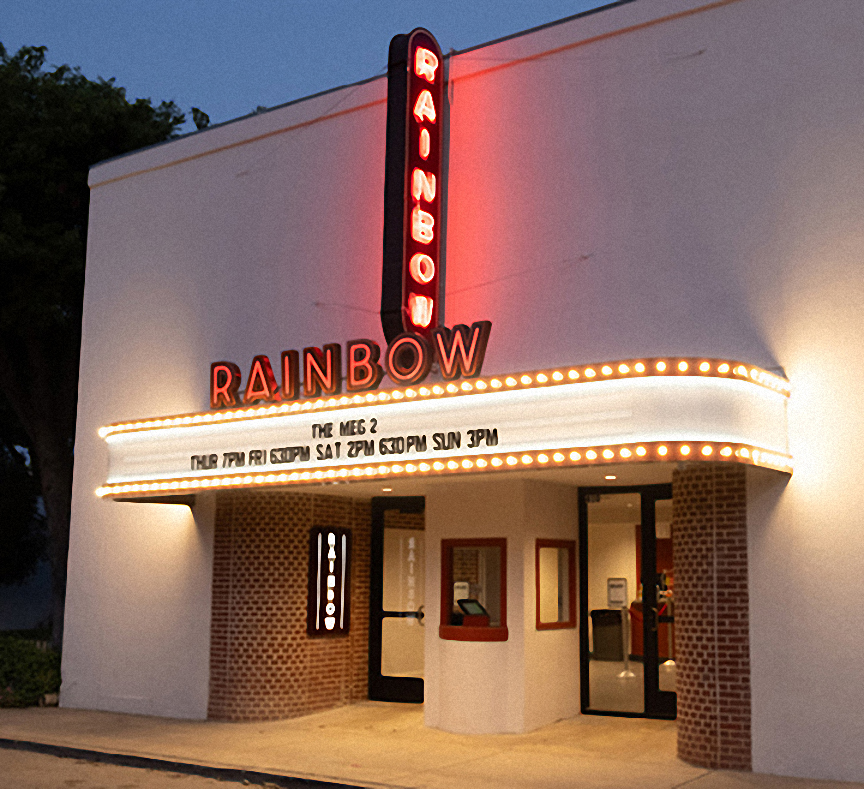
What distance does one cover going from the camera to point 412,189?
12.8 m

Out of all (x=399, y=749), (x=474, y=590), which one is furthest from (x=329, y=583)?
(x=399, y=749)

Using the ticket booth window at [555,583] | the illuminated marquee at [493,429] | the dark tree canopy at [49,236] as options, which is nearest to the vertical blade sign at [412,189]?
the illuminated marquee at [493,429]

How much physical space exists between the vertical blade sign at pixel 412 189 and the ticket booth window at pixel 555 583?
3163 mm

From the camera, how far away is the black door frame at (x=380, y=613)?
15.1 metres

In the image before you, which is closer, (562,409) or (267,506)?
(562,409)

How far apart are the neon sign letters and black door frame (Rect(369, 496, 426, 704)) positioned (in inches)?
129

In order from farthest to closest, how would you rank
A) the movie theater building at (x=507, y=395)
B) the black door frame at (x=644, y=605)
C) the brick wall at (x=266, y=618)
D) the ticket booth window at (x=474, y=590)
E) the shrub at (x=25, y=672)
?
the shrub at (x=25, y=672), the brick wall at (x=266, y=618), the black door frame at (x=644, y=605), the ticket booth window at (x=474, y=590), the movie theater building at (x=507, y=395)

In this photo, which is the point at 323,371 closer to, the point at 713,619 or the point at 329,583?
the point at 329,583

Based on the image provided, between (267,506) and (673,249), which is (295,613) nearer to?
(267,506)

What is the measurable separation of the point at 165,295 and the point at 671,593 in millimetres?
8551

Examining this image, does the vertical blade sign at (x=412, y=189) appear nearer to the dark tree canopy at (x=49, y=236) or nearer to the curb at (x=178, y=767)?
the curb at (x=178, y=767)

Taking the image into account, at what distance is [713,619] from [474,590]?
134 inches

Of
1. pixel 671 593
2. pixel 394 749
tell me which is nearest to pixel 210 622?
pixel 394 749

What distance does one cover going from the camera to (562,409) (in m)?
10.0
